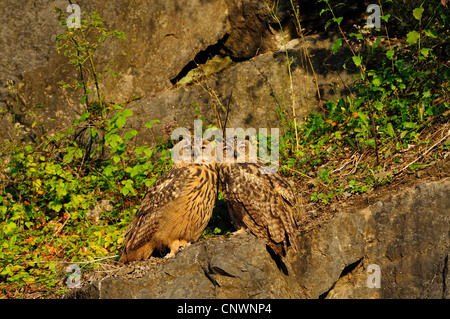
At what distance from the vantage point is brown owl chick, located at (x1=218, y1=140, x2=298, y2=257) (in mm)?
4500

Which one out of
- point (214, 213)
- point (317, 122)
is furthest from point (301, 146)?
point (214, 213)

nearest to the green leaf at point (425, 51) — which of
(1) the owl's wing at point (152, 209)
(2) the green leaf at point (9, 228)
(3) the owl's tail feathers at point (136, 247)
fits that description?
(1) the owl's wing at point (152, 209)

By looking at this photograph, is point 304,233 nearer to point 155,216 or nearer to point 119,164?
point 155,216

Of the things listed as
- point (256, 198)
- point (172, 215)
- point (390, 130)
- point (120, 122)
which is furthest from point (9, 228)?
point (390, 130)

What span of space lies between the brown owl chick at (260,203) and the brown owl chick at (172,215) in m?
0.25

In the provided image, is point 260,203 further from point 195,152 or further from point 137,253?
point 137,253

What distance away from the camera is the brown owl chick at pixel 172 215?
465cm

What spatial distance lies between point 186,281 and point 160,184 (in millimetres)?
1165

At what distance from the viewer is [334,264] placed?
4.55 metres

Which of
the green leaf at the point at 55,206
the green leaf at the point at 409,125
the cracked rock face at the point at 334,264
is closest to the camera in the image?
the cracked rock face at the point at 334,264

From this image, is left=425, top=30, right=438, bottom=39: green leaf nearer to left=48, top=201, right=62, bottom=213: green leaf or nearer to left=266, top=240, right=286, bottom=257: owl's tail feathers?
left=266, top=240, right=286, bottom=257: owl's tail feathers

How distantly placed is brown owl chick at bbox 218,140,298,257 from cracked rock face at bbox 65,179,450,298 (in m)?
0.18

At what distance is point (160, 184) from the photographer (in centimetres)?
484

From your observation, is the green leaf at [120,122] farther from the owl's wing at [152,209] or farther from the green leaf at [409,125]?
the green leaf at [409,125]
